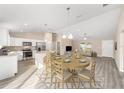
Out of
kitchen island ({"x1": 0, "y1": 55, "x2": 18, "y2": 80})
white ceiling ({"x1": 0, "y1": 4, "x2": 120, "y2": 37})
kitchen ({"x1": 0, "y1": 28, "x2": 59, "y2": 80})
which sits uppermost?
white ceiling ({"x1": 0, "y1": 4, "x2": 120, "y2": 37})

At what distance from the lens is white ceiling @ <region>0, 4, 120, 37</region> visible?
4.29 metres

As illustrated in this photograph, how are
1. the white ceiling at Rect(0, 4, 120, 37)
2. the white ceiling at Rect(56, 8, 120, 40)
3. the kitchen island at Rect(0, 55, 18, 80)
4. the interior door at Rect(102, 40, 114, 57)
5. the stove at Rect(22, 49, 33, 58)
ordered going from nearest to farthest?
1. the white ceiling at Rect(0, 4, 120, 37)
2. the kitchen island at Rect(0, 55, 18, 80)
3. the white ceiling at Rect(56, 8, 120, 40)
4. the stove at Rect(22, 49, 33, 58)
5. the interior door at Rect(102, 40, 114, 57)

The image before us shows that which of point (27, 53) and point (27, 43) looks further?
point (27, 43)

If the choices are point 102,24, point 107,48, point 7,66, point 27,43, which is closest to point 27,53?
point 27,43

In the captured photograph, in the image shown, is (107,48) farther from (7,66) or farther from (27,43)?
(7,66)

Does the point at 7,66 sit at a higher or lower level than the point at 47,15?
lower

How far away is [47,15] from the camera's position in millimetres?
5301

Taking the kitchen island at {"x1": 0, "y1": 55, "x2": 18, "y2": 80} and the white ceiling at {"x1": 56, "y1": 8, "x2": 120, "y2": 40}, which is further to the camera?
the white ceiling at {"x1": 56, "y1": 8, "x2": 120, "y2": 40}

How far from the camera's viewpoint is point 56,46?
1091 centimetres

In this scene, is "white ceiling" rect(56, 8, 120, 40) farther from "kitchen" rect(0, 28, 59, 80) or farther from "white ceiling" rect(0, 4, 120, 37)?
"kitchen" rect(0, 28, 59, 80)

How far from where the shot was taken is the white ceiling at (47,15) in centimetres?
429

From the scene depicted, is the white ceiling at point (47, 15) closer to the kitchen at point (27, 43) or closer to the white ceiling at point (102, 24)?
the white ceiling at point (102, 24)

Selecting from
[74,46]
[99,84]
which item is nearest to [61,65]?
[99,84]

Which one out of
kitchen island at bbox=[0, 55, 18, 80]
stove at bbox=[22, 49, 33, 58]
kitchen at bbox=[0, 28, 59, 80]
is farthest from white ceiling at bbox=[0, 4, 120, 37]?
stove at bbox=[22, 49, 33, 58]
